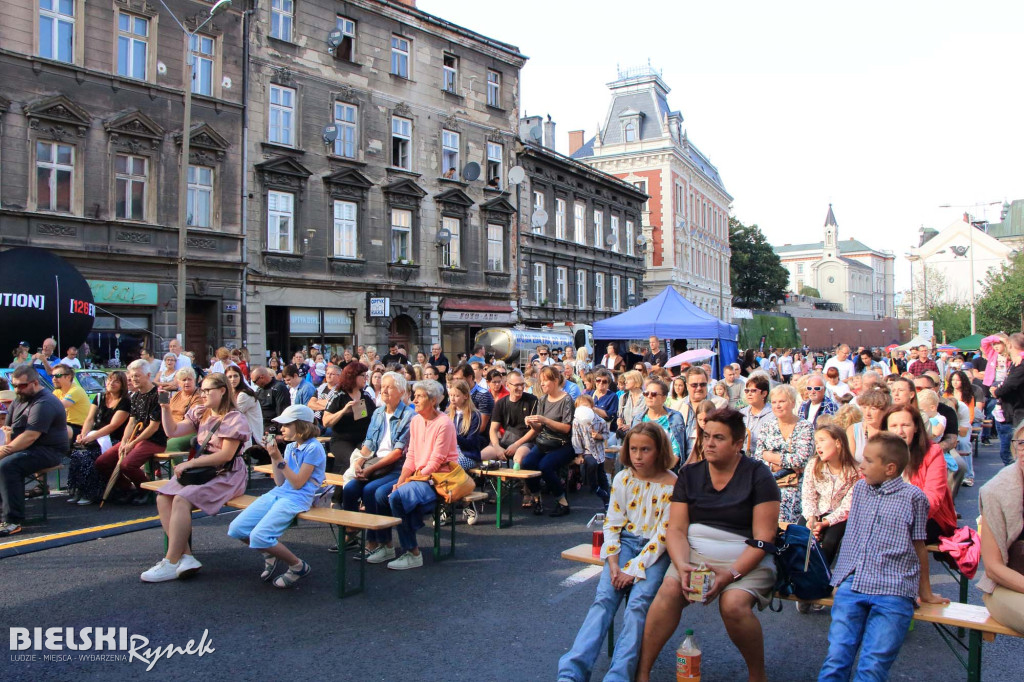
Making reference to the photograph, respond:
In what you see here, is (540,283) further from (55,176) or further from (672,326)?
(55,176)

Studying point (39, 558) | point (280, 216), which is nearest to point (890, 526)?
point (39, 558)

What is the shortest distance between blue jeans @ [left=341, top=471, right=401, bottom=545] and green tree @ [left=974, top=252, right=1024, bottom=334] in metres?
45.7

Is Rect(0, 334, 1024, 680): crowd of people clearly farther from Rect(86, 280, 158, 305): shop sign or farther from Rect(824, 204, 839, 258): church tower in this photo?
Rect(824, 204, 839, 258): church tower

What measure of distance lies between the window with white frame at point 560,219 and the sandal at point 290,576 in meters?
32.4

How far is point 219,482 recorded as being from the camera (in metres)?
6.62

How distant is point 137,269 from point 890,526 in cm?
2040

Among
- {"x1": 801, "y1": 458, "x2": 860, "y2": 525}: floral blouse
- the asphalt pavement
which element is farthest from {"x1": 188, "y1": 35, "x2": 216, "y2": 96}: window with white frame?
{"x1": 801, "y1": 458, "x2": 860, "y2": 525}: floral blouse

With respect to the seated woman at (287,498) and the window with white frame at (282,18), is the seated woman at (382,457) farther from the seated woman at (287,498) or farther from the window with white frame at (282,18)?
the window with white frame at (282,18)

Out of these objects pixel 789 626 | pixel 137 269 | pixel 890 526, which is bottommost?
pixel 789 626

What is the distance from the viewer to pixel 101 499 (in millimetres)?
9289

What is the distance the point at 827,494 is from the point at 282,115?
2268 centimetres

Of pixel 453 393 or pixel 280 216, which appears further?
pixel 280 216

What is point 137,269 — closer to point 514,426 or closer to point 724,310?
point 514,426

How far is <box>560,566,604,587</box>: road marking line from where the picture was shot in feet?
20.8
